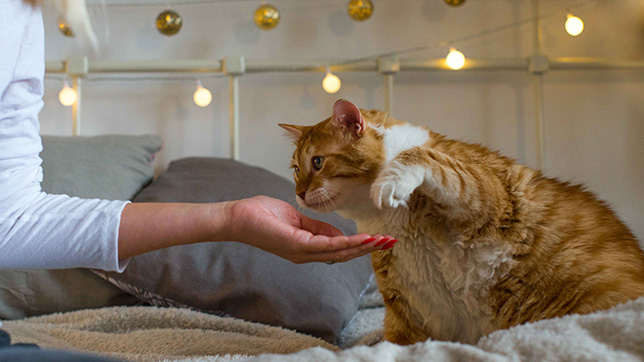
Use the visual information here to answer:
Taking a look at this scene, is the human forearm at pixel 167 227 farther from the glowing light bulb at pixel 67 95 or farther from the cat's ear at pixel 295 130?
the glowing light bulb at pixel 67 95

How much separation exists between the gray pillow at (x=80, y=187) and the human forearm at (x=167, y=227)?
0.45 meters

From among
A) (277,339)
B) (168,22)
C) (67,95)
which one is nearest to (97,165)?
→ (67,95)

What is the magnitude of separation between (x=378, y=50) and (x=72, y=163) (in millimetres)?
1080

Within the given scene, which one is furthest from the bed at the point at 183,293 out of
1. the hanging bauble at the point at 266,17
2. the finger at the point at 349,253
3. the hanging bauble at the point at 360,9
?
the hanging bauble at the point at 360,9

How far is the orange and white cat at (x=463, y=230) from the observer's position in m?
Result: 0.82

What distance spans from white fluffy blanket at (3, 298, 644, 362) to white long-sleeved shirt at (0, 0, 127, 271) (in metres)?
0.17

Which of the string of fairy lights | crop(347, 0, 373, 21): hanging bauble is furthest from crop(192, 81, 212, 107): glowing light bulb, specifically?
crop(347, 0, 373, 21): hanging bauble

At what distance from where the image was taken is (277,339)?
3.41 ft

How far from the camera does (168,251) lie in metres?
1.27

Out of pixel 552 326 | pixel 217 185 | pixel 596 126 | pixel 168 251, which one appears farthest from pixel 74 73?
pixel 596 126

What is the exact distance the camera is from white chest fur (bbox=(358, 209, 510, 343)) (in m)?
0.88

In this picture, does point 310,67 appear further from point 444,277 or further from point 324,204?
point 444,277

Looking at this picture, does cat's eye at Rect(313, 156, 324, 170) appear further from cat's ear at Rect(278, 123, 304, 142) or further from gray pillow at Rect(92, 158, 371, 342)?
gray pillow at Rect(92, 158, 371, 342)

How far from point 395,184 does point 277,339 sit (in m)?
0.46
